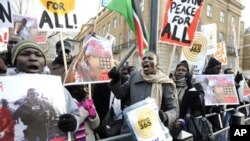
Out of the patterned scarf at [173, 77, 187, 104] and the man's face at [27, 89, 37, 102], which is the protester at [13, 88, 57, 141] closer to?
the man's face at [27, 89, 37, 102]

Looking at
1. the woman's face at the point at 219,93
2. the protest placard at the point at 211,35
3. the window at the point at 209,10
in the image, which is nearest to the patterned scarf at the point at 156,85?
the woman's face at the point at 219,93

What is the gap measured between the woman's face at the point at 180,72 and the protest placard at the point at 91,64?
1287 millimetres

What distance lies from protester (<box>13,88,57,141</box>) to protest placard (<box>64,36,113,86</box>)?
102 centimetres

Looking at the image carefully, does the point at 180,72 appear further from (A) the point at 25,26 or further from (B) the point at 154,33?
(A) the point at 25,26

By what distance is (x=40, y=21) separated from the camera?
13.7 feet

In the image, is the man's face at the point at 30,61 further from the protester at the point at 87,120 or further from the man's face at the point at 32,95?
the protester at the point at 87,120

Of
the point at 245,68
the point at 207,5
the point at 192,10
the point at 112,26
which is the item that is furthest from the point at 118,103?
the point at 245,68

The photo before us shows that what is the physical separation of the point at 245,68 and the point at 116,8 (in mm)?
73583

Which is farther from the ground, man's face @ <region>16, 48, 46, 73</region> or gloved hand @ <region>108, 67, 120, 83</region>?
man's face @ <region>16, 48, 46, 73</region>

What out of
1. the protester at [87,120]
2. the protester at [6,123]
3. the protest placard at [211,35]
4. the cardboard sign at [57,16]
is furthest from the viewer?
the protest placard at [211,35]

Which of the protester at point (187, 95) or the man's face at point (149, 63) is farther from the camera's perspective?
the protester at point (187, 95)

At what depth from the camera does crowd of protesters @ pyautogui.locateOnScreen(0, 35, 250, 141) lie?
2.50 m

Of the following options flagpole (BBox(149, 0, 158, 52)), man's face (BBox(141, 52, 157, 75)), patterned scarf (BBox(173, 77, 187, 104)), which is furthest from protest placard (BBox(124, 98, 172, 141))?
A: patterned scarf (BBox(173, 77, 187, 104))

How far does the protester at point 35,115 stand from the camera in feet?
7.38
